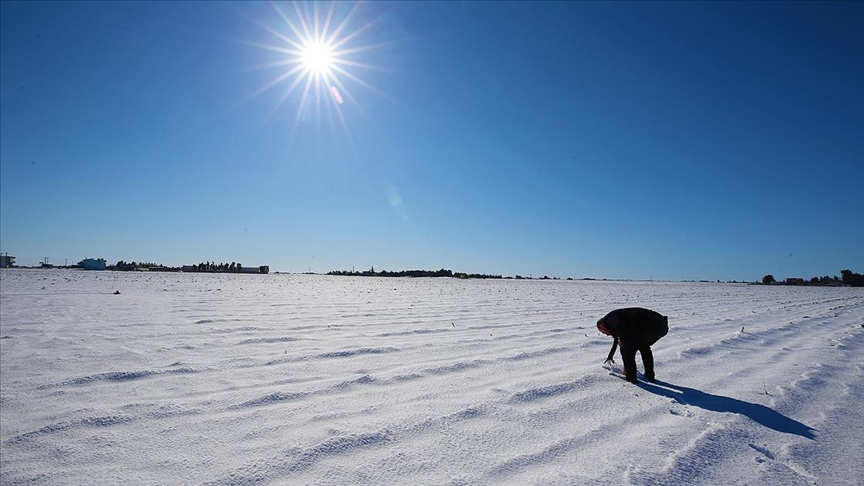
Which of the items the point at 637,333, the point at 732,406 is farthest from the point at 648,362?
the point at 732,406

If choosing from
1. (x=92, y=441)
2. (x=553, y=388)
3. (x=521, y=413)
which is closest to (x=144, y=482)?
(x=92, y=441)

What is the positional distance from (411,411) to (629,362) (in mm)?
1987

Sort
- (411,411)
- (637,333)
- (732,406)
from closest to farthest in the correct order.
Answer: (411,411), (732,406), (637,333)

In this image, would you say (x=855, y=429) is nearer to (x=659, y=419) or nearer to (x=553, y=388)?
(x=659, y=419)

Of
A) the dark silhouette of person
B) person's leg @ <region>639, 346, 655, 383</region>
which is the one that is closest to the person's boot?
the dark silhouette of person

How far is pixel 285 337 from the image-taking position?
5156mm

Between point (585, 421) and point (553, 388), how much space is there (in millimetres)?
628

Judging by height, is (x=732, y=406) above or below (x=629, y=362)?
below

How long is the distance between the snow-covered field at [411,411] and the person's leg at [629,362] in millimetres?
111

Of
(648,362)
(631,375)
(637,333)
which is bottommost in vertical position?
(631,375)

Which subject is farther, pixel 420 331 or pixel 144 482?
pixel 420 331

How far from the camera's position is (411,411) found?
257 cm

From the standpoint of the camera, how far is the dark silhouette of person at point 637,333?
10.8 feet

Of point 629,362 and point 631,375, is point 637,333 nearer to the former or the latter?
point 629,362
